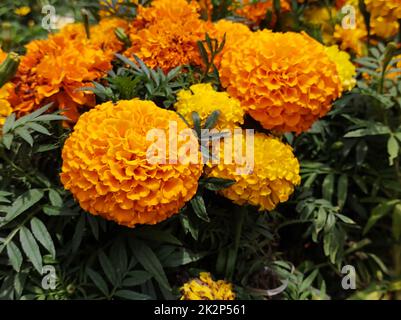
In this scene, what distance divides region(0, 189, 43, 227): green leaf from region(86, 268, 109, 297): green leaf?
0.73 ft

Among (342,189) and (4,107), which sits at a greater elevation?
(4,107)

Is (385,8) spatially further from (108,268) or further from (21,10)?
(21,10)

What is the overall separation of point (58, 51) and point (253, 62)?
52 cm

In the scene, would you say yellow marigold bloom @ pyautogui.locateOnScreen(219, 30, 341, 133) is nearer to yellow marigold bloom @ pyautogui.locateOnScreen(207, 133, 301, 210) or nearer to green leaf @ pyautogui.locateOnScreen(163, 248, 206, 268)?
yellow marigold bloom @ pyautogui.locateOnScreen(207, 133, 301, 210)

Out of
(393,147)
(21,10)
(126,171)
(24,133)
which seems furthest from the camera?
(21,10)

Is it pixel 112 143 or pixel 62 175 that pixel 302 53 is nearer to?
pixel 112 143

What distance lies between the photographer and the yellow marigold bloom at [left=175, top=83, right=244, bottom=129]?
1296 mm

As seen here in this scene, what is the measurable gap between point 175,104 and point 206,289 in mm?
477

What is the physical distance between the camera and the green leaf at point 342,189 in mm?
1559

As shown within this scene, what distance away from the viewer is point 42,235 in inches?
50.4

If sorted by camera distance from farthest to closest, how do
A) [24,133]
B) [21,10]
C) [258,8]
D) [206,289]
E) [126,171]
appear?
[21,10], [258,8], [206,289], [24,133], [126,171]

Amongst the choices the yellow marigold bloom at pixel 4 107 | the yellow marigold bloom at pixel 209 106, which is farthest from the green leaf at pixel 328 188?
the yellow marigold bloom at pixel 4 107

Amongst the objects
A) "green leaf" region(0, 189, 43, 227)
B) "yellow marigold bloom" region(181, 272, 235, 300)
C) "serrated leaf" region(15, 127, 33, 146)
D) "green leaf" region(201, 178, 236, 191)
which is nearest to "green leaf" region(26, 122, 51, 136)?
"serrated leaf" region(15, 127, 33, 146)

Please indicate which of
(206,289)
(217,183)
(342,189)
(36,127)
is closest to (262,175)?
(217,183)
